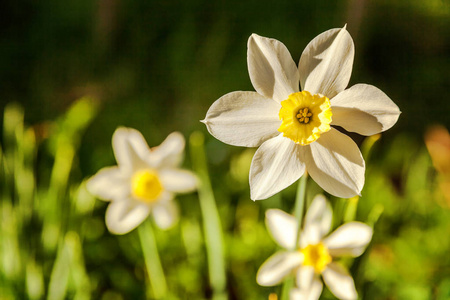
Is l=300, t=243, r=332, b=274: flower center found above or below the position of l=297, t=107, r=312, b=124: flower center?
below

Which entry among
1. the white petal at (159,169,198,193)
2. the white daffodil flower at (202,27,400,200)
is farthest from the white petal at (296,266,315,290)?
the white petal at (159,169,198,193)

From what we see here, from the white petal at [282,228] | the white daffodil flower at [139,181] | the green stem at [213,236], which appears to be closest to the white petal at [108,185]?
the white daffodil flower at [139,181]

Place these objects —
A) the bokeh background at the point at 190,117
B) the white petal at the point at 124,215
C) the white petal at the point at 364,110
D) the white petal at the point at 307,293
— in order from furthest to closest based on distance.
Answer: the bokeh background at the point at 190,117
the white petal at the point at 124,215
the white petal at the point at 307,293
the white petal at the point at 364,110

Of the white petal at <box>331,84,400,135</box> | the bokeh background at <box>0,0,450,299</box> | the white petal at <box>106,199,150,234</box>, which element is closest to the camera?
the white petal at <box>331,84,400,135</box>

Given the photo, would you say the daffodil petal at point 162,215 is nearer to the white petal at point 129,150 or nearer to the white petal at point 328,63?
the white petal at point 129,150

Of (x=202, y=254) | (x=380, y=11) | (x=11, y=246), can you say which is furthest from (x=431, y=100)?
(x=11, y=246)

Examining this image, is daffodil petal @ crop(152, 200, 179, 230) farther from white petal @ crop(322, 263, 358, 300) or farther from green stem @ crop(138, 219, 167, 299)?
white petal @ crop(322, 263, 358, 300)

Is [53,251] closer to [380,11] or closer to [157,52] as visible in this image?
[157,52]
